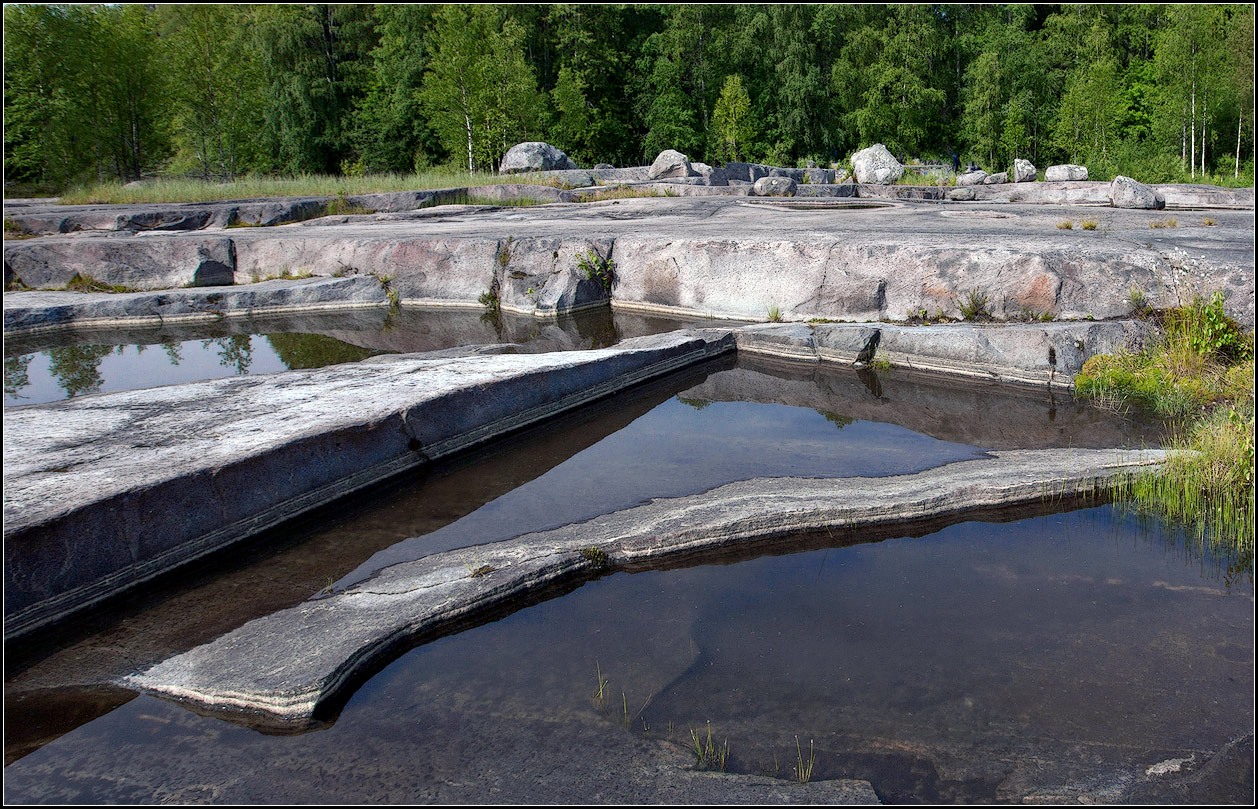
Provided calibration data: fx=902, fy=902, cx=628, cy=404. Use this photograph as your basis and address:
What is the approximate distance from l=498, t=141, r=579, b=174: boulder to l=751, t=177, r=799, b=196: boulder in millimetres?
8094

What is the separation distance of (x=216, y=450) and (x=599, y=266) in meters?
6.40

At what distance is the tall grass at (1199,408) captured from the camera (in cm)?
440

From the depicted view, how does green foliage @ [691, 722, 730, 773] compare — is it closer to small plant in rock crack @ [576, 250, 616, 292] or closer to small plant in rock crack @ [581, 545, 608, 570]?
small plant in rock crack @ [581, 545, 608, 570]

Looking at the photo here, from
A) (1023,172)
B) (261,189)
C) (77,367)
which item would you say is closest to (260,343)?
(77,367)

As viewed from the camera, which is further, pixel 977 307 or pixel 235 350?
pixel 235 350

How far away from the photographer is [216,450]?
4.48m

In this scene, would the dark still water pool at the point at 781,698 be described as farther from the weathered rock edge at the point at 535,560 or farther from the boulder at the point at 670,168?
the boulder at the point at 670,168

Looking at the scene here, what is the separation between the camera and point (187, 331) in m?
9.84

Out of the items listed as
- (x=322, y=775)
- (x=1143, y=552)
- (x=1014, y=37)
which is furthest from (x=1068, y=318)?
(x=1014, y=37)

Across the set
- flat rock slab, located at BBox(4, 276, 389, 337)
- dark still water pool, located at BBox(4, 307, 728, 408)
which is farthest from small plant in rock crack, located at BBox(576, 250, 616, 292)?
flat rock slab, located at BBox(4, 276, 389, 337)

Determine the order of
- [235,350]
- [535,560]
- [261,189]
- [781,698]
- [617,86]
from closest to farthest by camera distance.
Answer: [781,698], [535,560], [235,350], [261,189], [617,86]

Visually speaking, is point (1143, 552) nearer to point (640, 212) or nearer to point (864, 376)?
point (864, 376)

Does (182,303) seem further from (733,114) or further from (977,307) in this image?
(733,114)

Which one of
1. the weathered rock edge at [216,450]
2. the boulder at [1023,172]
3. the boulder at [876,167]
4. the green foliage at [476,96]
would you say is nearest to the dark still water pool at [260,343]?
the weathered rock edge at [216,450]
